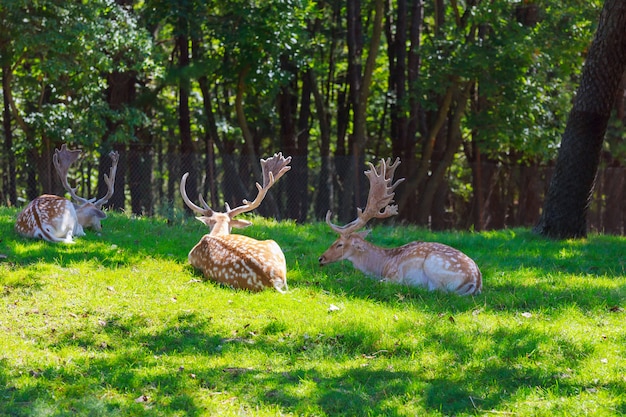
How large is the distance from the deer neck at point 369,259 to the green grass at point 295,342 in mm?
262

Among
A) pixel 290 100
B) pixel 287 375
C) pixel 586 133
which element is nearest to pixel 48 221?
pixel 287 375

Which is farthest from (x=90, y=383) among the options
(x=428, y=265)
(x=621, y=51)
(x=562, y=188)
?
(x=621, y=51)

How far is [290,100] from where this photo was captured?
25047 mm

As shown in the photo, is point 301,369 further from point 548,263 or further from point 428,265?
point 548,263

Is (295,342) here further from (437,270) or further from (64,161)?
(64,161)

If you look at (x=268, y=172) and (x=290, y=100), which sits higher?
(x=290, y=100)

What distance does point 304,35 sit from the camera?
1953cm

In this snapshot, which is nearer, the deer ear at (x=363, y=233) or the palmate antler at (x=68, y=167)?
the deer ear at (x=363, y=233)

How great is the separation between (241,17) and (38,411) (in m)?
14.5

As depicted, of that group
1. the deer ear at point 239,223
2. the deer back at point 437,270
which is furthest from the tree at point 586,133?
the deer ear at point 239,223

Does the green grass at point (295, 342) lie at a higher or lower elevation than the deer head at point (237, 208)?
lower

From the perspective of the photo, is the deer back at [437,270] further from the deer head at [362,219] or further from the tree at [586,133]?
the tree at [586,133]

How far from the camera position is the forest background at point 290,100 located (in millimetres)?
17172

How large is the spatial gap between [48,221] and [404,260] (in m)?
4.57
